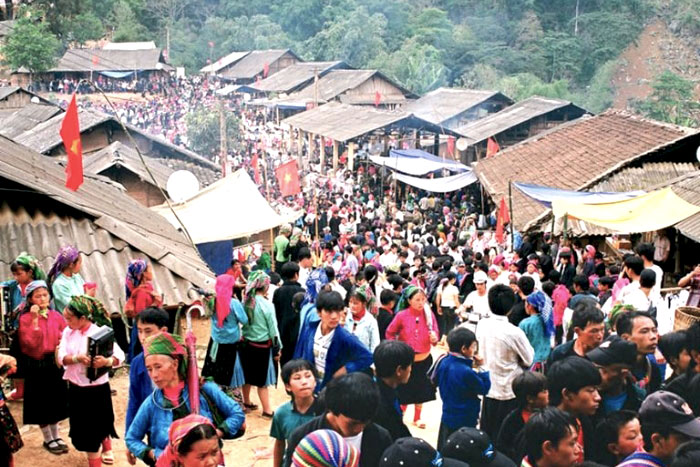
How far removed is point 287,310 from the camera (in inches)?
298

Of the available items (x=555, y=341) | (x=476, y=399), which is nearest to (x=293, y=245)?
(x=555, y=341)

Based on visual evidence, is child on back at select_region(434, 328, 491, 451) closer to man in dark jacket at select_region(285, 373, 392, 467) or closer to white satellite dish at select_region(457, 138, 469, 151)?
man in dark jacket at select_region(285, 373, 392, 467)

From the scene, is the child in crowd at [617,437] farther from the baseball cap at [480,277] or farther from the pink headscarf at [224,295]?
the baseball cap at [480,277]

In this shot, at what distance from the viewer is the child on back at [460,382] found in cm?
524

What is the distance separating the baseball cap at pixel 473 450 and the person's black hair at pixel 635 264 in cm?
372

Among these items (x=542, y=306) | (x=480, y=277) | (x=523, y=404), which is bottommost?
(x=480, y=277)

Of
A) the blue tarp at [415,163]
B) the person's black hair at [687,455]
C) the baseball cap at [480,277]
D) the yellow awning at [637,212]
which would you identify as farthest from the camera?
the blue tarp at [415,163]

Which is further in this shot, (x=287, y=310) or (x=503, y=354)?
(x=287, y=310)

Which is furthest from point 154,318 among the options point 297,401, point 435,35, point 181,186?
point 435,35

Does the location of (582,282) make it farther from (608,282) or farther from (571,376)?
(571,376)

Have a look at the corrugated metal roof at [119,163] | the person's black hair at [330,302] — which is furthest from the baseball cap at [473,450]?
the corrugated metal roof at [119,163]

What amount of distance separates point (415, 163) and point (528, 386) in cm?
1863

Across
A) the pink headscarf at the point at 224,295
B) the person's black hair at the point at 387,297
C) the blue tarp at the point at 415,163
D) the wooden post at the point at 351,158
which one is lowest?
the wooden post at the point at 351,158

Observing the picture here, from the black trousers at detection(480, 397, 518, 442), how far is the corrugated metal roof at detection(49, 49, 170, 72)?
44.9 metres
